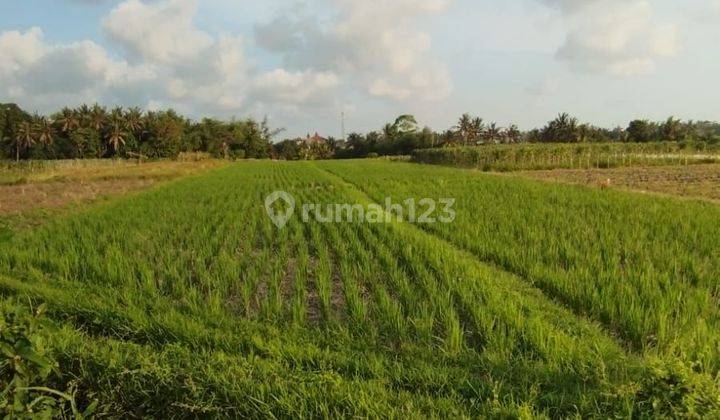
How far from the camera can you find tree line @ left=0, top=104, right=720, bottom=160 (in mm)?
47188

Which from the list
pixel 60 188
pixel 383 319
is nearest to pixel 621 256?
pixel 383 319

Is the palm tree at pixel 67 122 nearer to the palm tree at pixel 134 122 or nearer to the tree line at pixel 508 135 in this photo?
the palm tree at pixel 134 122

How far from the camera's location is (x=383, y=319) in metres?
3.73

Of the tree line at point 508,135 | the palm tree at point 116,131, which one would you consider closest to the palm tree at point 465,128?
the tree line at point 508,135

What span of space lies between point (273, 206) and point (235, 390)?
8.92m

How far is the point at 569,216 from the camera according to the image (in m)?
8.28

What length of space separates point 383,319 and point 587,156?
3039 cm

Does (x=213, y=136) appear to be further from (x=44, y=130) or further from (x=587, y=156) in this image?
(x=587, y=156)

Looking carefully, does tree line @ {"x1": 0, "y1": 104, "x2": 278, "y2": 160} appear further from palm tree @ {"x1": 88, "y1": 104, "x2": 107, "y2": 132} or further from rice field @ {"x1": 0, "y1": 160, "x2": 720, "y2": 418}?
rice field @ {"x1": 0, "y1": 160, "x2": 720, "y2": 418}

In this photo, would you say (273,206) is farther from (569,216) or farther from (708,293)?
(708,293)

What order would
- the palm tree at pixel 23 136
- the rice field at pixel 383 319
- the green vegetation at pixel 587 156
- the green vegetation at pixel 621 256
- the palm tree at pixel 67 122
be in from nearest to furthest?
the rice field at pixel 383 319 < the green vegetation at pixel 621 256 < the green vegetation at pixel 587 156 < the palm tree at pixel 23 136 < the palm tree at pixel 67 122

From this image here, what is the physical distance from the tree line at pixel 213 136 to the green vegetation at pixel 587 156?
38.1ft

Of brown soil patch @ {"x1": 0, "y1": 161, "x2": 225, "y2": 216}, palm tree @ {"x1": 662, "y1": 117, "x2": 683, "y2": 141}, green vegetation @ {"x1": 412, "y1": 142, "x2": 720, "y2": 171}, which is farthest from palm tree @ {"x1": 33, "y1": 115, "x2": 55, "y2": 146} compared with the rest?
palm tree @ {"x1": 662, "y1": 117, "x2": 683, "y2": 141}

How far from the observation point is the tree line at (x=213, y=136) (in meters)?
47.2
